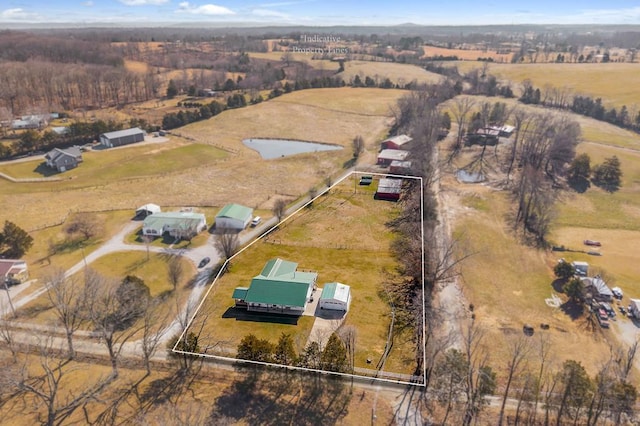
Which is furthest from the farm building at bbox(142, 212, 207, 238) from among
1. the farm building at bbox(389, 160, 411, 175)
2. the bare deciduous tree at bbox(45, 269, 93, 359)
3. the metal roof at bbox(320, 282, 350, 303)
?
the farm building at bbox(389, 160, 411, 175)

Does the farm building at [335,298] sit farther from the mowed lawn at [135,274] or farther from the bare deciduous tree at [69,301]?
the bare deciduous tree at [69,301]

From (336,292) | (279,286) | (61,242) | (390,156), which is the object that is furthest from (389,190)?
(61,242)

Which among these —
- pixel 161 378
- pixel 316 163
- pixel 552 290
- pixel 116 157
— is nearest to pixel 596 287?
pixel 552 290

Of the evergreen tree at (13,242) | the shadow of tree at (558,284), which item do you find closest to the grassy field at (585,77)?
the shadow of tree at (558,284)

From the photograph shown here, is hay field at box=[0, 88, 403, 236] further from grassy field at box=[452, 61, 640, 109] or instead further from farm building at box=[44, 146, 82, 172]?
grassy field at box=[452, 61, 640, 109]

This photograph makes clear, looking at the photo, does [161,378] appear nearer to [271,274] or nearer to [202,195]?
[271,274]

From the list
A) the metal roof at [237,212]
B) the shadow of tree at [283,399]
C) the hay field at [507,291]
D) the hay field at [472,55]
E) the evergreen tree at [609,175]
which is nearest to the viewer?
the shadow of tree at [283,399]

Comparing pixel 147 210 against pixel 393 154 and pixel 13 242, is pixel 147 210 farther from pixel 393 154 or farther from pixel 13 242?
pixel 393 154
